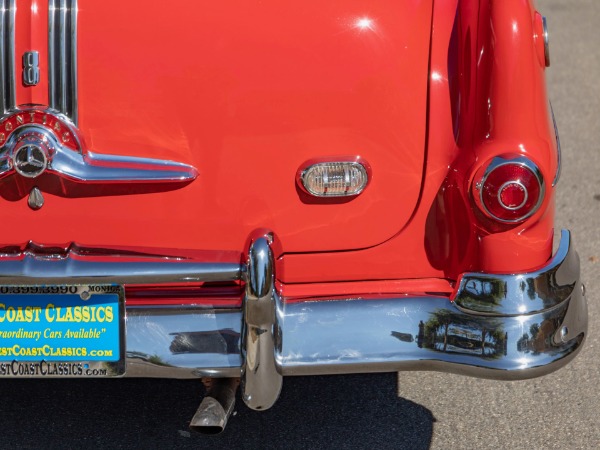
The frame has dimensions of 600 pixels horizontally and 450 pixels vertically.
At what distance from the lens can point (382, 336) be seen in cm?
270

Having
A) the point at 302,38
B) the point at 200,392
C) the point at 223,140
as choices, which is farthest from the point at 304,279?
the point at 200,392

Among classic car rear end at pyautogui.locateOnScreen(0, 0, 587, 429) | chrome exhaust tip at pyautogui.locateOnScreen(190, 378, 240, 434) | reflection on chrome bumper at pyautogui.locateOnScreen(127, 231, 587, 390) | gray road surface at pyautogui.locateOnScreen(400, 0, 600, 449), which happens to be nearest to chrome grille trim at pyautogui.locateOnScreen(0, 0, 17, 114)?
classic car rear end at pyautogui.locateOnScreen(0, 0, 587, 429)

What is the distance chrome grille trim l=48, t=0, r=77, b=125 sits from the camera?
275 centimetres

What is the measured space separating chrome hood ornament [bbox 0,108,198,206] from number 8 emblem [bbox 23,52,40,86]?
3.2 inches

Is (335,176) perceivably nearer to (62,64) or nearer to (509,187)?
(509,187)

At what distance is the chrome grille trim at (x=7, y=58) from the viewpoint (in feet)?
9.00

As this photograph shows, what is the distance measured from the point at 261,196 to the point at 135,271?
0.41 metres

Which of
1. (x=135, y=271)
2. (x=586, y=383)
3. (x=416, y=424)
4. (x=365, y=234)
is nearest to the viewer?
(x=135, y=271)

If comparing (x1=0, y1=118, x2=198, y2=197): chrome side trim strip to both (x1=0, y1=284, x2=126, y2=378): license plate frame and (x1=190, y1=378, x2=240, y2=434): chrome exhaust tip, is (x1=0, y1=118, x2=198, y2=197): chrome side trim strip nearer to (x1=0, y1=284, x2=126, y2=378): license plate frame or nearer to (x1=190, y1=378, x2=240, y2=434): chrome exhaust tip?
(x1=0, y1=284, x2=126, y2=378): license plate frame

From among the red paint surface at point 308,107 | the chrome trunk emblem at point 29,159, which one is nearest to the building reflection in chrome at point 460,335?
the red paint surface at point 308,107

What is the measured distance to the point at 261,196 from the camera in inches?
110

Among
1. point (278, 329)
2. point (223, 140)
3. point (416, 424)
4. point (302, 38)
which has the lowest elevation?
point (416, 424)

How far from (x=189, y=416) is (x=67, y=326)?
2.78 ft

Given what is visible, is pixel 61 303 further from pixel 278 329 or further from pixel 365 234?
pixel 365 234
